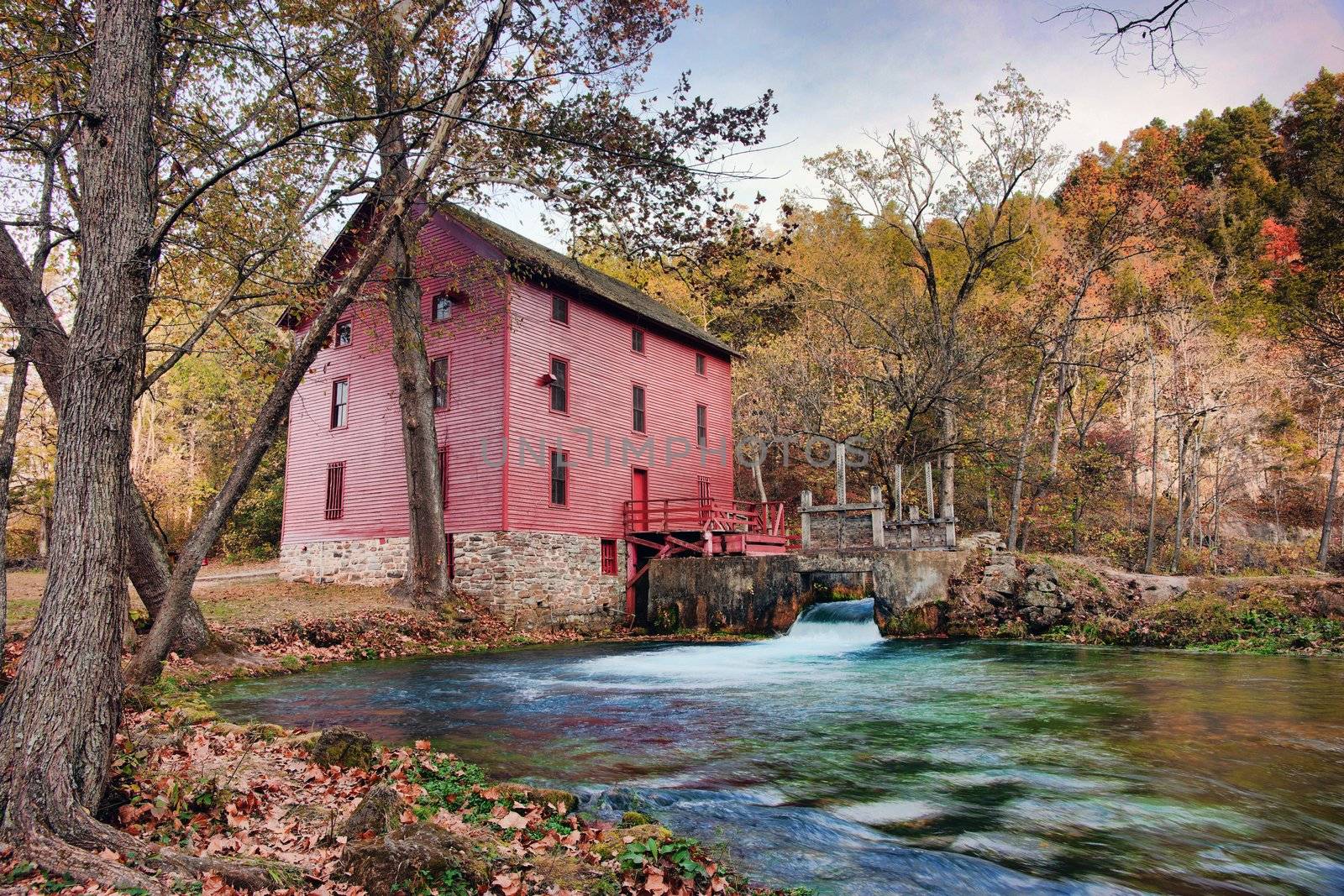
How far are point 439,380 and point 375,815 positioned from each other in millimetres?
17739

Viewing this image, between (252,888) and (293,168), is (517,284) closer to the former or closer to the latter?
(293,168)

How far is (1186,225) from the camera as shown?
23.8 meters

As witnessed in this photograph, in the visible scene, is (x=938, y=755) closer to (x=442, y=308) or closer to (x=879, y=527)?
(x=879, y=527)

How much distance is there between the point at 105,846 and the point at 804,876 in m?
3.42

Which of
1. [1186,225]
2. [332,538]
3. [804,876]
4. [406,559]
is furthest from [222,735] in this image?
[1186,225]

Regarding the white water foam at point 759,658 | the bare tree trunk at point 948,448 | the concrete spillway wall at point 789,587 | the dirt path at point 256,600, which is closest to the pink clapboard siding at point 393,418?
the dirt path at point 256,600

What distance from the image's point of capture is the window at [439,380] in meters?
20.7

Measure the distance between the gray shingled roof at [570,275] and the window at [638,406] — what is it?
2.23 metres

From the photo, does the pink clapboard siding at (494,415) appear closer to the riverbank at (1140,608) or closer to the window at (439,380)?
the window at (439,380)

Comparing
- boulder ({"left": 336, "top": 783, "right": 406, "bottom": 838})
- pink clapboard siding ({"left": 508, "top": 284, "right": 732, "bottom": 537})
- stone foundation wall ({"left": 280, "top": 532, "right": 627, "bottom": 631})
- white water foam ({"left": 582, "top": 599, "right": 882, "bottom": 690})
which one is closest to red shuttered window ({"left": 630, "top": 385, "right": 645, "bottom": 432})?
pink clapboard siding ({"left": 508, "top": 284, "right": 732, "bottom": 537})

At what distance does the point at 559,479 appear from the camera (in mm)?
20938

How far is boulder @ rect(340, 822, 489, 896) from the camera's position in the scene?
3475 millimetres

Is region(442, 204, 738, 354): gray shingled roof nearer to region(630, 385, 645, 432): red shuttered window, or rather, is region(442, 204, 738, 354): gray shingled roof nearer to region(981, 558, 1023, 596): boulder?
region(630, 385, 645, 432): red shuttered window

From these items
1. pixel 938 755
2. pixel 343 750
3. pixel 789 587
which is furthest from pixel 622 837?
pixel 789 587
